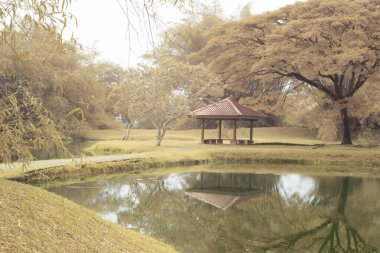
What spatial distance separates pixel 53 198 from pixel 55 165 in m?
8.05

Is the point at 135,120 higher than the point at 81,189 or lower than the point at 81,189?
higher

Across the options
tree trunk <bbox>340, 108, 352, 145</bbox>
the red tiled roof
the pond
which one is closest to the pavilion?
the red tiled roof

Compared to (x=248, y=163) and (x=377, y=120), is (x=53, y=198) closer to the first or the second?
(x=248, y=163)

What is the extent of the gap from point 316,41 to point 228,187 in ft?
36.8

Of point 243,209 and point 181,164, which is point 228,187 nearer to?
point 243,209

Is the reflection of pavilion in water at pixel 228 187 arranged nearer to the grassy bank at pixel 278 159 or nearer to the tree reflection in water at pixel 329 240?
the grassy bank at pixel 278 159

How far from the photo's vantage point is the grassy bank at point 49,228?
357 cm

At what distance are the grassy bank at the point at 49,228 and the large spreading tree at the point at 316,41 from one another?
53.1 feet

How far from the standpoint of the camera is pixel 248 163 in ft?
63.8

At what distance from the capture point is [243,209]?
420 inches

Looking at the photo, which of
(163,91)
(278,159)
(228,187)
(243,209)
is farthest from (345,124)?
(243,209)

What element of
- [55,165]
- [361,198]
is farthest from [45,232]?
[361,198]

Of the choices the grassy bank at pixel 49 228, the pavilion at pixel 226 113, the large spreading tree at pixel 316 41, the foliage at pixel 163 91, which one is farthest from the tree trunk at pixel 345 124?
the grassy bank at pixel 49 228

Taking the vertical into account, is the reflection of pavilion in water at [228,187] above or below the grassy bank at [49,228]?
below
